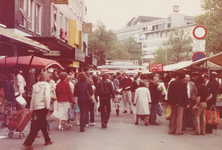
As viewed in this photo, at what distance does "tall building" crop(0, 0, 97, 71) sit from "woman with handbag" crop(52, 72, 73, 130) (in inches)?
55.3

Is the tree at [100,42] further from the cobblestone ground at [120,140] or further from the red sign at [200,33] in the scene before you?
the cobblestone ground at [120,140]

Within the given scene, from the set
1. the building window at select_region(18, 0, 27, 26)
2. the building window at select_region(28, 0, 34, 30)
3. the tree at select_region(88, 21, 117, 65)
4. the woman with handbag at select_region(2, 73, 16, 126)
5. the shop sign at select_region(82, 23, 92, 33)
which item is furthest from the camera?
the tree at select_region(88, 21, 117, 65)

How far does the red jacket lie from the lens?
10.3 m

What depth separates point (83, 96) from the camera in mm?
10406

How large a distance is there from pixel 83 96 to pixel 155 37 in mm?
102672

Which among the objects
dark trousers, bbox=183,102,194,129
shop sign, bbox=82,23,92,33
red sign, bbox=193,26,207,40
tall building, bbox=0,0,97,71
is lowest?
dark trousers, bbox=183,102,194,129

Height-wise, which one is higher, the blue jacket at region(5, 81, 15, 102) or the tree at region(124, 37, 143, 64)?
the tree at region(124, 37, 143, 64)

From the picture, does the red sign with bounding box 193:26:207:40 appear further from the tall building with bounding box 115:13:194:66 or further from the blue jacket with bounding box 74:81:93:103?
the tall building with bounding box 115:13:194:66

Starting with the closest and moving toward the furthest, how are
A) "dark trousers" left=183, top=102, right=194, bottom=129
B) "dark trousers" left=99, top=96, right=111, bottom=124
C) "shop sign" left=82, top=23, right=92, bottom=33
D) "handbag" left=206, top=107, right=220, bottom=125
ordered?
"handbag" left=206, top=107, right=220, bottom=125, "dark trousers" left=183, top=102, right=194, bottom=129, "dark trousers" left=99, top=96, right=111, bottom=124, "shop sign" left=82, top=23, right=92, bottom=33

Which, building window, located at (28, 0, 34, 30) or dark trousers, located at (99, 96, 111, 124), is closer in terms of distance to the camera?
dark trousers, located at (99, 96, 111, 124)

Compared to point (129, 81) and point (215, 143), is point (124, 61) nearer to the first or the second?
point (129, 81)

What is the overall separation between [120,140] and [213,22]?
85.1ft

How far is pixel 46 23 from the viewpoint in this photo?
2384 cm

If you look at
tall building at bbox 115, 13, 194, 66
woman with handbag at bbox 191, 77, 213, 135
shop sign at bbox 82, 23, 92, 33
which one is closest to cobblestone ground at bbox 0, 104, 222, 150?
woman with handbag at bbox 191, 77, 213, 135
